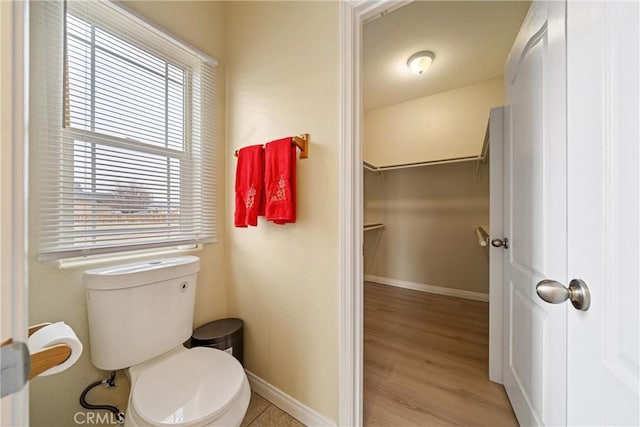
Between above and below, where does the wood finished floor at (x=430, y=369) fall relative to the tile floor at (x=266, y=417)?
above

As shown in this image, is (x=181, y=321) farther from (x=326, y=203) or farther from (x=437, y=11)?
(x=437, y=11)

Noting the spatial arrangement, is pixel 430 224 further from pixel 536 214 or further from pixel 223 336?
pixel 223 336

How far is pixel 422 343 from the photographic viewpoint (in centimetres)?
195

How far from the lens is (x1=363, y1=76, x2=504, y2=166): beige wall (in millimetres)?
2781

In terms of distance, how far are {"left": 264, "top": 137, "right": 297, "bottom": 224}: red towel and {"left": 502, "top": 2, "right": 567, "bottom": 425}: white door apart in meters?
1.01

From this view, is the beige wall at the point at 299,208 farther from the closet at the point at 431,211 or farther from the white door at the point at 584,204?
the white door at the point at 584,204

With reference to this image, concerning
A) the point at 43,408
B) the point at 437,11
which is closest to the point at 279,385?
the point at 43,408

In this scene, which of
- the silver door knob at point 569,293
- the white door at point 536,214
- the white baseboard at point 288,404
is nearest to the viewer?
the silver door knob at point 569,293

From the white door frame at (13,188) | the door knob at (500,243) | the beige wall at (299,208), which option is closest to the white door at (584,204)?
the door knob at (500,243)

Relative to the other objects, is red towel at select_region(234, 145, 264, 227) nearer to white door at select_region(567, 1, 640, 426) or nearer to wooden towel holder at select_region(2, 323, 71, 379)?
wooden towel holder at select_region(2, 323, 71, 379)

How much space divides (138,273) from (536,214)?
1.67 metres

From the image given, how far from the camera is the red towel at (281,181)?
123 centimetres

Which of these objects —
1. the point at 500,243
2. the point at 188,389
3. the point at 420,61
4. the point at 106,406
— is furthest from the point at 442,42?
the point at 106,406

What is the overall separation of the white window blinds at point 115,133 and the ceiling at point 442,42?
1317mm
